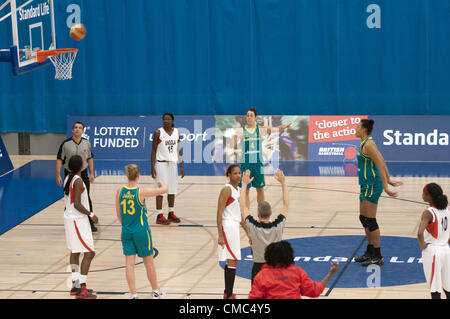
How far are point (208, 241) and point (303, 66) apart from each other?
10012 mm

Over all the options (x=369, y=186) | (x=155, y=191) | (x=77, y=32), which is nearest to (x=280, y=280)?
(x=155, y=191)

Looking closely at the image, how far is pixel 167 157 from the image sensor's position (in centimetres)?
1238

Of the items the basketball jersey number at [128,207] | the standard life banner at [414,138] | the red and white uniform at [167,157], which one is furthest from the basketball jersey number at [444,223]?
the standard life banner at [414,138]

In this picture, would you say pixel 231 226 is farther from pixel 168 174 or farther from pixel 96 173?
pixel 96 173

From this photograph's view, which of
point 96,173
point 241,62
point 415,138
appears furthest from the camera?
point 241,62

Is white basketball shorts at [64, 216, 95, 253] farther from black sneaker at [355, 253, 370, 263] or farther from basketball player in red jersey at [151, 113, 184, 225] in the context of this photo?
basketball player in red jersey at [151, 113, 184, 225]

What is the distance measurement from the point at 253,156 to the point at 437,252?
5253 mm

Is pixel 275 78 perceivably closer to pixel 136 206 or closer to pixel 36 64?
pixel 36 64

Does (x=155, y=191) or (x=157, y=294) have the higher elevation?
(x=155, y=191)

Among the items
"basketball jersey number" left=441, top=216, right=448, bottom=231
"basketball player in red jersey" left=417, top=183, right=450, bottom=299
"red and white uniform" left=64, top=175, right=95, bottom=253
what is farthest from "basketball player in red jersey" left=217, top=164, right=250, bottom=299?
"basketball jersey number" left=441, top=216, right=448, bottom=231

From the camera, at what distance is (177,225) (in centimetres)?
1241

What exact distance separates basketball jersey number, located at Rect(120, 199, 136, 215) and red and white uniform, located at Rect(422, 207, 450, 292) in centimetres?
295

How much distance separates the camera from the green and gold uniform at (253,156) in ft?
39.7
